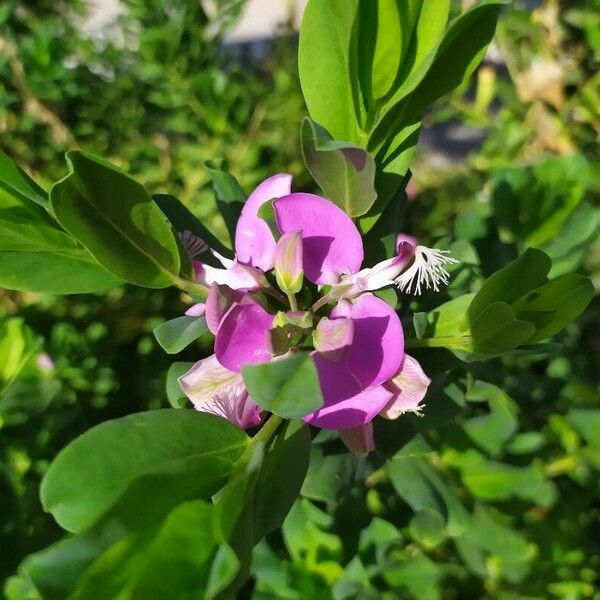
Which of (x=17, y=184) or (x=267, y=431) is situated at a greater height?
(x=17, y=184)

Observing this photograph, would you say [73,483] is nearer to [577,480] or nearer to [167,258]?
[167,258]

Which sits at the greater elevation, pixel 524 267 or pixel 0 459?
pixel 524 267

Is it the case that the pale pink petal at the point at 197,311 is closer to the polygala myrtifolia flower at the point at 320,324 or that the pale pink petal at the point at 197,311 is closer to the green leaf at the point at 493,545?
the polygala myrtifolia flower at the point at 320,324

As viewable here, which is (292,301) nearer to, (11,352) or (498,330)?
(498,330)

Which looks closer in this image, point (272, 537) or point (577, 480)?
point (272, 537)

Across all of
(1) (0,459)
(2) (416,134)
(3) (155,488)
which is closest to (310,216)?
(2) (416,134)

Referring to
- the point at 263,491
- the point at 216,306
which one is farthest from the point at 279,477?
the point at 216,306
